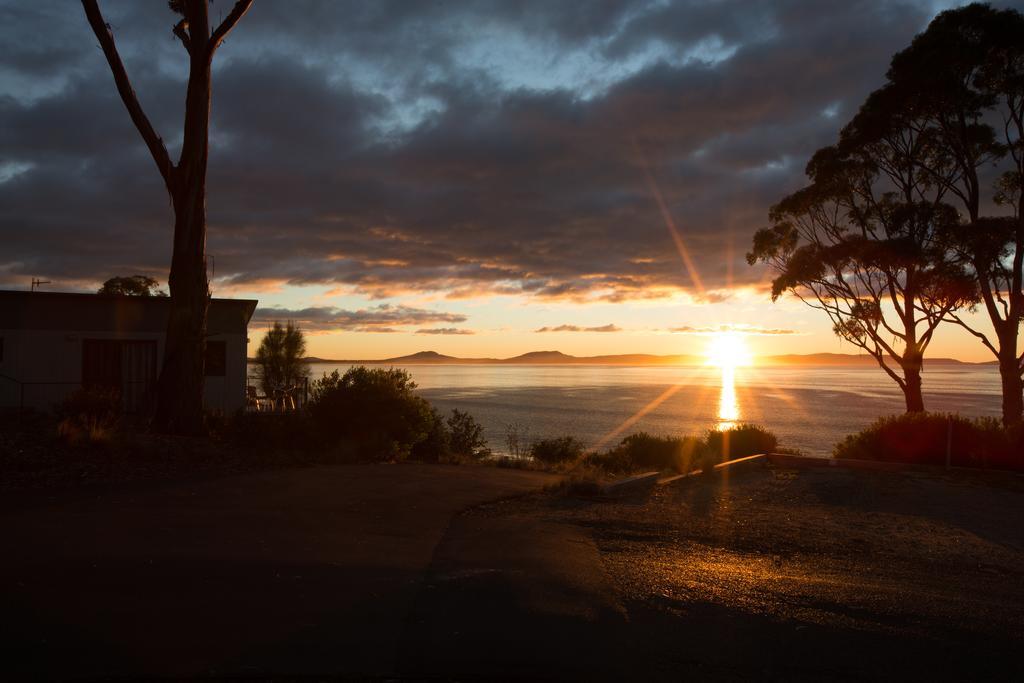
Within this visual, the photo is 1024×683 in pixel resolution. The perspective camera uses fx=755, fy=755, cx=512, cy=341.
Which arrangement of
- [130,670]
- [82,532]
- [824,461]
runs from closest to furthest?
[130,670] < [82,532] < [824,461]

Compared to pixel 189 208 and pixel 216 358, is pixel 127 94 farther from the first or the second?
pixel 216 358

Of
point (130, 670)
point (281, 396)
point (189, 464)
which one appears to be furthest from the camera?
point (281, 396)

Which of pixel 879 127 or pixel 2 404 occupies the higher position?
pixel 879 127

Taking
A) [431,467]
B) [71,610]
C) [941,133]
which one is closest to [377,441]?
[431,467]

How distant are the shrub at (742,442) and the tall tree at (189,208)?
12.6 meters

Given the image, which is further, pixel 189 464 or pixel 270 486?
pixel 189 464

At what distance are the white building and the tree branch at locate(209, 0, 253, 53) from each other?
891cm

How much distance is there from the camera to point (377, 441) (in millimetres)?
15016

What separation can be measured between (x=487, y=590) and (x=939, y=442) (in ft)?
41.5

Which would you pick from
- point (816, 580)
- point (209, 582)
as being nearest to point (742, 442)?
point (816, 580)

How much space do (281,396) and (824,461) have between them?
21.3 metres

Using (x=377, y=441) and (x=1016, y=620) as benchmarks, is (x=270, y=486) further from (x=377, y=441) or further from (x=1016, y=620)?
(x=1016, y=620)

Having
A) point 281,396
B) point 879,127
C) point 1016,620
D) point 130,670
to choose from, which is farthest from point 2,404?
point 879,127

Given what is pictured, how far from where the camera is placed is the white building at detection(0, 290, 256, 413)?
70.4 ft
